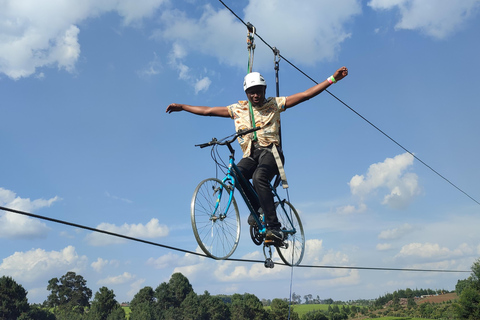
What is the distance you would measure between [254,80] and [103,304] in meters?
133

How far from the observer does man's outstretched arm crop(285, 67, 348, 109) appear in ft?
25.4

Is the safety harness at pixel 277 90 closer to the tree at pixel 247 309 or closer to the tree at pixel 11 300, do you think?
the tree at pixel 11 300

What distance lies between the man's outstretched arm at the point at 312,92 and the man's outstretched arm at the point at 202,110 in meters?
1.04

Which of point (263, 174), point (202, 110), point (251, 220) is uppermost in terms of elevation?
point (202, 110)

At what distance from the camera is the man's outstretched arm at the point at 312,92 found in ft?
25.4

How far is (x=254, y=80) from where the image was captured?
7.54 metres

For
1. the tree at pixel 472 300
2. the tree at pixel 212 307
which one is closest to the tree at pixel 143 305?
the tree at pixel 212 307

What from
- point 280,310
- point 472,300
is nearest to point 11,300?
point 280,310

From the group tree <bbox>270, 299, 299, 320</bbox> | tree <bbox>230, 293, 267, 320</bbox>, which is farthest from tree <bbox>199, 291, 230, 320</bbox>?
tree <bbox>270, 299, 299, 320</bbox>

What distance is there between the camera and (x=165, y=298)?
144m

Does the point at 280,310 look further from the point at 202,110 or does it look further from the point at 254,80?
the point at 254,80

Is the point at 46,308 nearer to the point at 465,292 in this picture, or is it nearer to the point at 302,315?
the point at 302,315

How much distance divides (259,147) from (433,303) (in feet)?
706

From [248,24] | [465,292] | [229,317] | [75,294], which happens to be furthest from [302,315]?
[248,24]
